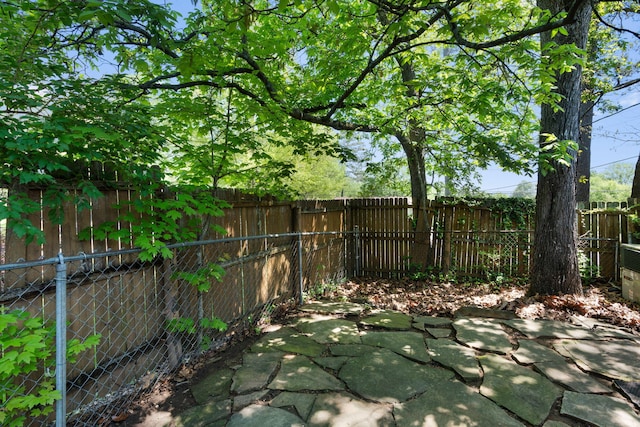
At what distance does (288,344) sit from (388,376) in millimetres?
1124

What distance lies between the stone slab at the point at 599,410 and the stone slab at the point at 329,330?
1753 millimetres

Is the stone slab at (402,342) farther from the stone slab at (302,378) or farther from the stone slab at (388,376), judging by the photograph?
the stone slab at (302,378)

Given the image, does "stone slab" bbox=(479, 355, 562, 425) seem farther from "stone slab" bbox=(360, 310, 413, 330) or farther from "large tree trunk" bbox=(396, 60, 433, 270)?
"large tree trunk" bbox=(396, 60, 433, 270)

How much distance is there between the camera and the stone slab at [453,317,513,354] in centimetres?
315

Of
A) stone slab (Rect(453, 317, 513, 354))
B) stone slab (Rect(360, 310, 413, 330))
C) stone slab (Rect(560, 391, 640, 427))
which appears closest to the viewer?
stone slab (Rect(560, 391, 640, 427))

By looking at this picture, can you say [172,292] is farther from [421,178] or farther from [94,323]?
[421,178]

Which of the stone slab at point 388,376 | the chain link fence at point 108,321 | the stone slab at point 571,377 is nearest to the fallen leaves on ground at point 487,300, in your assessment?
the stone slab at point 571,377

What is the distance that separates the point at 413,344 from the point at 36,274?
316 centimetres

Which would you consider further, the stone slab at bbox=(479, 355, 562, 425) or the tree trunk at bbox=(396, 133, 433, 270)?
the tree trunk at bbox=(396, 133, 433, 270)

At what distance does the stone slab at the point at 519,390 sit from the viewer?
2.13 metres

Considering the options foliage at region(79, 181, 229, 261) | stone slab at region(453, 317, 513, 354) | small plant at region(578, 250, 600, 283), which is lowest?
stone slab at region(453, 317, 513, 354)

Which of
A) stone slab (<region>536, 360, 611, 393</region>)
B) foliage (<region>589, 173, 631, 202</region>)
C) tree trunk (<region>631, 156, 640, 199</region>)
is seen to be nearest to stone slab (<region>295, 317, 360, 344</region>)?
stone slab (<region>536, 360, 611, 393</region>)

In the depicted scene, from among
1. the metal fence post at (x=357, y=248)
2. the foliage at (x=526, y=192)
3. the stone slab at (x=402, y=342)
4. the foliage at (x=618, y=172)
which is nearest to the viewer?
the stone slab at (x=402, y=342)

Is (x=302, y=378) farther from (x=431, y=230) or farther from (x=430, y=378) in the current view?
(x=431, y=230)
